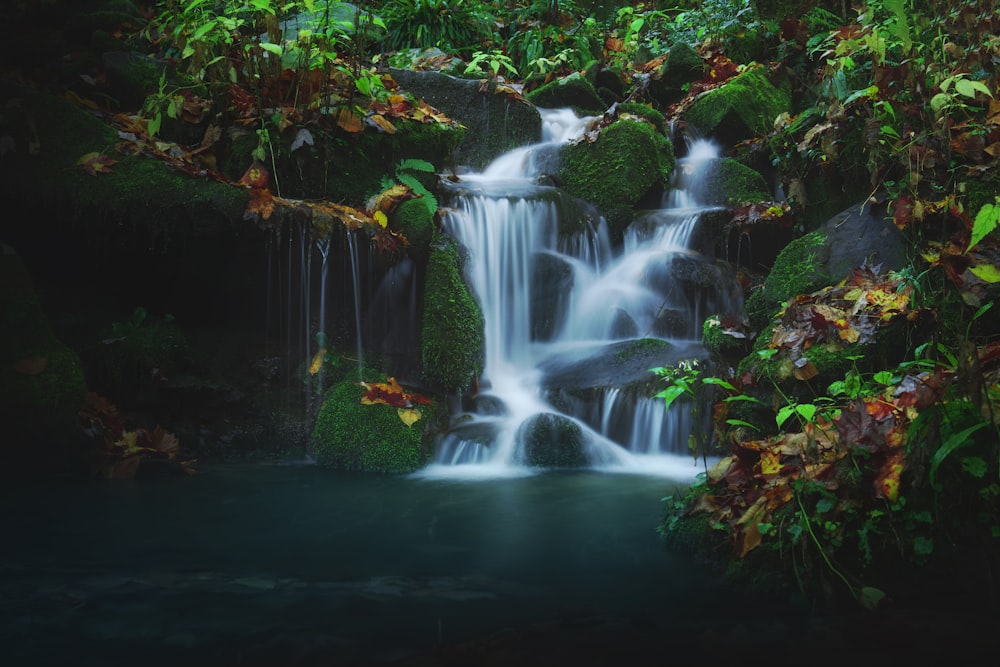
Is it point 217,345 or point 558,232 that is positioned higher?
point 558,232

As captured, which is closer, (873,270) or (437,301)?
(873,270)

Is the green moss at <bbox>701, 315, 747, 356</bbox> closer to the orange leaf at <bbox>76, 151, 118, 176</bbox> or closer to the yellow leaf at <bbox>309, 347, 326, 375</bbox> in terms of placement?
the yellow leaf at <bbox>309, 347, 326, 375</bbox>

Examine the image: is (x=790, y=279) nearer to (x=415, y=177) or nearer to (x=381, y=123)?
(x=415, y=177)

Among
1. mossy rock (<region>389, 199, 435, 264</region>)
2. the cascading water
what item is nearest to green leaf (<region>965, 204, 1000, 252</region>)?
the cascading water

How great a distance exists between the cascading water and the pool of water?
0.87m

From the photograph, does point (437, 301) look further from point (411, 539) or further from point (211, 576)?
point (211, 576)

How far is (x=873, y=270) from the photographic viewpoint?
17.5 feet

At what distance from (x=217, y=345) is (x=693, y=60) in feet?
27.6

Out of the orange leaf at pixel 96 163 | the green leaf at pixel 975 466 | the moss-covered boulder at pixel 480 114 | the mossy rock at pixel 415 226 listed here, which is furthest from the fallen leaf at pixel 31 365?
the moss-covered boulder at pixel 480 114

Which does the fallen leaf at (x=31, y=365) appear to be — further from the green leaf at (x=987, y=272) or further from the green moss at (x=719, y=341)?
the green leaf at (x=987, y=272)

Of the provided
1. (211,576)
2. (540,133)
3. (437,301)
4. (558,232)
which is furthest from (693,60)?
(211,576)

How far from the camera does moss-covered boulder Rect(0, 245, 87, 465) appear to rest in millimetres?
5023

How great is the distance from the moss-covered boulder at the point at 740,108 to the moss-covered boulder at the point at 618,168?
87 centimetres

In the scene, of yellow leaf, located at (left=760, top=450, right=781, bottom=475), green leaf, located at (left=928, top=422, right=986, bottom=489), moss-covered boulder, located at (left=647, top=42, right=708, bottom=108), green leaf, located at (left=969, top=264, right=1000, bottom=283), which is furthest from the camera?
moss-covered boulder, located at (left=647, top=42, right=708, bottom=108)
